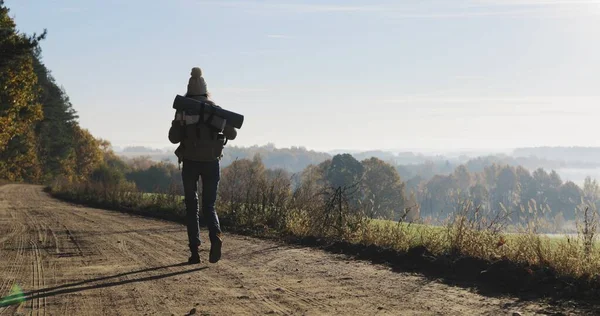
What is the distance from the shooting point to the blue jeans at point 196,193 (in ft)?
24.7

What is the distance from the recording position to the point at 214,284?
6.29 meters

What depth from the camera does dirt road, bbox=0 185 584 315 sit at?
5258mm

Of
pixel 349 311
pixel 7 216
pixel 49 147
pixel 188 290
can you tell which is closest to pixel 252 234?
pixel 188 290

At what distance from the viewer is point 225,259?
8273 millimetres

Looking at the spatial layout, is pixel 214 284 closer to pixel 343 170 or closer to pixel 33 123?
pixel 33 123

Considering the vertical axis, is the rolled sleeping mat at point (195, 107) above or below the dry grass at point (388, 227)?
above

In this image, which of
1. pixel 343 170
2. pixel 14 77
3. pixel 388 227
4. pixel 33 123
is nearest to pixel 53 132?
pixel 33 123

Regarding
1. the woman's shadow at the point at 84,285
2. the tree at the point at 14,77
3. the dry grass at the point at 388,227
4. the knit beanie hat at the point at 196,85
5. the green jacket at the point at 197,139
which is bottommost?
the woman's shadow at the point at 84,285

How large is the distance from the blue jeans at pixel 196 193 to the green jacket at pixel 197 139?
5.3 inches

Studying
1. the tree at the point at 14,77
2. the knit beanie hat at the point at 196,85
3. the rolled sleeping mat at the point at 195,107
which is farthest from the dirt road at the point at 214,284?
the tree at the point at 14,77

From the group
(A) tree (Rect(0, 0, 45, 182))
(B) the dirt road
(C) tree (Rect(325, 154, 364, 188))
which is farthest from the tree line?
(C) tree (Rect(325, 154, 364, 188))

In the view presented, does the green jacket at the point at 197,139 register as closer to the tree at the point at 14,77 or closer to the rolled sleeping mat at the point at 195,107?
the rolled sleeping mat at the point at 195,107

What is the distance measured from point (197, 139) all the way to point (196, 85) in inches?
29.0

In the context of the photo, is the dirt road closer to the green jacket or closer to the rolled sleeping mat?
the green jacket
